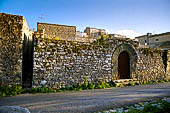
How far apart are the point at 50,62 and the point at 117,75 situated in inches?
171

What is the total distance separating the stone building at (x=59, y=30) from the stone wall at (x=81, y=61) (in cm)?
697

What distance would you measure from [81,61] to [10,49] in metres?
3.55

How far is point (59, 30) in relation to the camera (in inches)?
538

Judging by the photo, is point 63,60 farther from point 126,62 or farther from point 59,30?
point 59,30

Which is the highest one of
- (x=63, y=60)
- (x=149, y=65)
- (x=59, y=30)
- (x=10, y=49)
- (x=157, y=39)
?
(x=157, y=39)

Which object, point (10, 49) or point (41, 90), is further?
point (41, 90)

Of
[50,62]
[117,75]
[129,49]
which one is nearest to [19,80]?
[50,62]

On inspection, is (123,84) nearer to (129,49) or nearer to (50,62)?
(129,49)

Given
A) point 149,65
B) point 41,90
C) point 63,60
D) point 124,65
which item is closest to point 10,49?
point 41,90

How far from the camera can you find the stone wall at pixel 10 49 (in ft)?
17.5

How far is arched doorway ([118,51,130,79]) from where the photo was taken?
27.2 feet

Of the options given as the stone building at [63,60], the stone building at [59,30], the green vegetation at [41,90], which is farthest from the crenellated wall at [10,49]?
the stone building at [59,30]

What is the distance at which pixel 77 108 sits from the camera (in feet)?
12.3

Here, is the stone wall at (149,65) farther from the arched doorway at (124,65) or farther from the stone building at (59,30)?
the stone building at (59,30)
